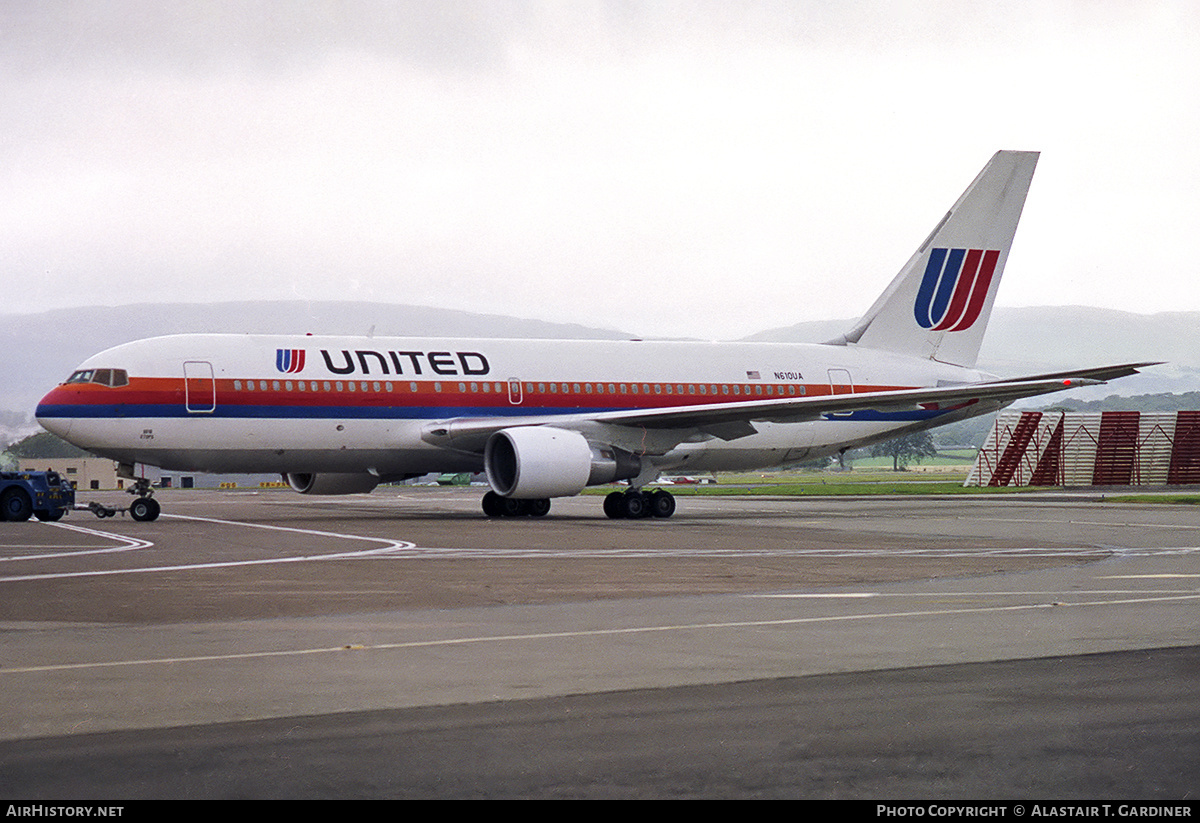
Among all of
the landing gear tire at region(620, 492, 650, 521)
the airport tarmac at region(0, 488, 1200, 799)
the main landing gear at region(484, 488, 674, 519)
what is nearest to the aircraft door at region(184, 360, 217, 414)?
the main landing gear at region(484, 488, 674, 519)

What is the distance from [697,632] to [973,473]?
61.2 m

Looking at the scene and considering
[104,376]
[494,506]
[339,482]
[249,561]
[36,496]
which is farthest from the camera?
[339,482]

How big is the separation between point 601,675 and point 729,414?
2293 cm

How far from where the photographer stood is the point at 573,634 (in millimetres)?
10906

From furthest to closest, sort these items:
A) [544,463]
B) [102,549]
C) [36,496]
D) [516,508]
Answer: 1. [516,508]
2. [36,496]
3. [544,463]
4. [102,549]

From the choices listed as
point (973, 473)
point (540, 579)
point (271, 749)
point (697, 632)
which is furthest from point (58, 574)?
point (973, 473)

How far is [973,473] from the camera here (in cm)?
6950

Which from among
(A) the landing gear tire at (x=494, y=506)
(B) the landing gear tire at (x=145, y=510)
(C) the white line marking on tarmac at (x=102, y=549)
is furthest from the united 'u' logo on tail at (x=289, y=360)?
(A) the landing gear tire at (x=494, y=506)

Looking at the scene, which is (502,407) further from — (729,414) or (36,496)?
(36,496)

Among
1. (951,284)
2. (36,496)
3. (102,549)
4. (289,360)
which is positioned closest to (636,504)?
(289,360)

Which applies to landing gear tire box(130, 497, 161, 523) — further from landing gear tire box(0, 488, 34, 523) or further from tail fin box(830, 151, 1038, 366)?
tail fin box(830, 151, 1038, 366)

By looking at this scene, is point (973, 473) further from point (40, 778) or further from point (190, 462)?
point (40, 778)

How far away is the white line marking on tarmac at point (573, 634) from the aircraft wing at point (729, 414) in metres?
18.0

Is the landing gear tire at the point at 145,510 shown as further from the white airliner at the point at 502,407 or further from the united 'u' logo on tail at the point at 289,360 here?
the united 'u' logo on tail at the point at 289,360
